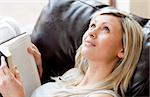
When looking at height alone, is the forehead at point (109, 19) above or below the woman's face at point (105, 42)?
above

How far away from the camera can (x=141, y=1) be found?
2270 millimetres

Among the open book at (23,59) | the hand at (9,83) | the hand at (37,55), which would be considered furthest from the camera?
the hand at (37,55)

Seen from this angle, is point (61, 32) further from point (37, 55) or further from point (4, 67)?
point (4, 67)

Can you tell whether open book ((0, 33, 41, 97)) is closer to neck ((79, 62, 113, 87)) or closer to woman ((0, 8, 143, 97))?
woman ((0, 8, 143, 97))

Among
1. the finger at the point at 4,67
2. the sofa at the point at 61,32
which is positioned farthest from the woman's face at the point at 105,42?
the finger at the point at 4,67

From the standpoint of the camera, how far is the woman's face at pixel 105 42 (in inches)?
52.2

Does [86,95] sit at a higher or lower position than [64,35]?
lower

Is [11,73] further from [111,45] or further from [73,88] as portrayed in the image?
[111,45]

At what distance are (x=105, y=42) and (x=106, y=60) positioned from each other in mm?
83

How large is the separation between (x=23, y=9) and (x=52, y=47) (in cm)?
106

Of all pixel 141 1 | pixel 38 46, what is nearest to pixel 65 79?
pixel 38 46

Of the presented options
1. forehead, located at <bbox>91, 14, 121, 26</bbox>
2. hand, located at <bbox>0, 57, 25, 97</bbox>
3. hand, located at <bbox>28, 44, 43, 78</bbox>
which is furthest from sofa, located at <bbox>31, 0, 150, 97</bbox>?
hand, located at <bbox>0, 57, 25, 97</bbox>

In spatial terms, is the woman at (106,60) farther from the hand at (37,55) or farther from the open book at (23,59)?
the hand at (37,55)

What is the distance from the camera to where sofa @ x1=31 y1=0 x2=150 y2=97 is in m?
1.60
